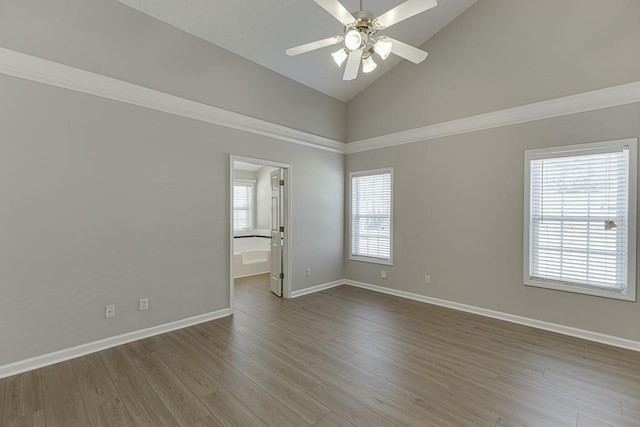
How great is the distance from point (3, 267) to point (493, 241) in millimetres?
5471

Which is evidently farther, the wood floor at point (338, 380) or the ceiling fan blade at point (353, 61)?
the ceiling fan blade at point (353, 61)

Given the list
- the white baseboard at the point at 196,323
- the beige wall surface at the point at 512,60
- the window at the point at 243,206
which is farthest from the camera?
the window at the point at 243,206

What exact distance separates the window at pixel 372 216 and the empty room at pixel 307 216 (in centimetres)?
11

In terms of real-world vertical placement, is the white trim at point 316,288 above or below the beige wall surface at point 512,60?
below

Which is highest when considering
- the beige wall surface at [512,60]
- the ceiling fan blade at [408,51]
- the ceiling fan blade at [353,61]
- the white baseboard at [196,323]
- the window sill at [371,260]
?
the beige wall surface at [512,60]

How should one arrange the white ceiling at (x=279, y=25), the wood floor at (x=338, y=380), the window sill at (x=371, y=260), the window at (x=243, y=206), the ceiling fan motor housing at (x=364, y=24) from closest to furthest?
1. the wood floor at (x=338, y=380)
2. the ceiling fan motor housing at (x=364, y=24)
3. the white ceiling at (x=279, y=25)
4. the window sill at (x=371, y=260)
5. the window at (x=243, y=206)

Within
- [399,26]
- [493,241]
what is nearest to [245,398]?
[493,241]

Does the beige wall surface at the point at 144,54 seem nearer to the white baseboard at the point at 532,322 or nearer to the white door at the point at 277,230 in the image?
the white door at the point at 277,230

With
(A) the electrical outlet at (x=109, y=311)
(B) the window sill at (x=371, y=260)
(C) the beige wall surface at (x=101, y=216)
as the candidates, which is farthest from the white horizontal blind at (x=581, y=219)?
(A) the electrical outlet at (x=109, y=311)

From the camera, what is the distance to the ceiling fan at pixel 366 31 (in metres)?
2.22

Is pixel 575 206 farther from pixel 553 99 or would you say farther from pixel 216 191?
pixel 216 191

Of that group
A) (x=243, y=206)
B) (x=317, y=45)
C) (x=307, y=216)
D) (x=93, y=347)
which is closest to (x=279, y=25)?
(x=317, y=45)

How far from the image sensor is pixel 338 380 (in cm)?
255

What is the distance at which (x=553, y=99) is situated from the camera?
3588 millimetres
